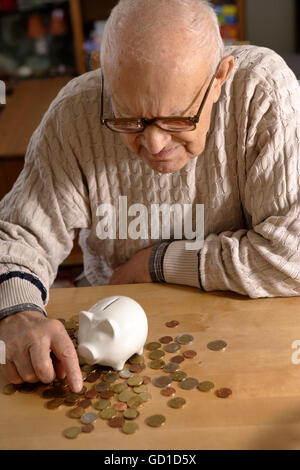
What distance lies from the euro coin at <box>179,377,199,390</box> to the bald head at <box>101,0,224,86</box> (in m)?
0.54

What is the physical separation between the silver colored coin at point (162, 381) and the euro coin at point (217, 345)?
11cm

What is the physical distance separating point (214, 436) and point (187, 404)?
0.08m

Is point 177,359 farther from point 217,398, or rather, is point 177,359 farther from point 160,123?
point 160,123

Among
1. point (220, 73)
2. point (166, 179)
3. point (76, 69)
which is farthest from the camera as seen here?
point (76, 69)

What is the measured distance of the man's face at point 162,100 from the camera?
3.40 ft

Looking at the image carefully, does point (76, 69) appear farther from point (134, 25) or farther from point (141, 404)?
point (141, 404)

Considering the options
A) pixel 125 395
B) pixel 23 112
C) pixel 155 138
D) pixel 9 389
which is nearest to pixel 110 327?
pixel 125 395

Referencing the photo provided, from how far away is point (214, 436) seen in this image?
0.88 metres

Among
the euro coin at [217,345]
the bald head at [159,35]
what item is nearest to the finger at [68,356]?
the euro coin at [217,345]

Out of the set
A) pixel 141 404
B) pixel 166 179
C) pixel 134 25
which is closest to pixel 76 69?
pixel 166 179

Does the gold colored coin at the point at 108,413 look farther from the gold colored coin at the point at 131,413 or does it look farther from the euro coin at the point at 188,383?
the euro coin at the point at 188,383

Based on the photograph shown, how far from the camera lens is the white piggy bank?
100 centimetres

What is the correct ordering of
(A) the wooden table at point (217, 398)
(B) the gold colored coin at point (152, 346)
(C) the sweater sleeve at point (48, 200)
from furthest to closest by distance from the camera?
(C) the sweater sleeve at point (48, 200) < (B) the gold colored coin at point (152, 346) < (A) the wooden table at point (217, 398)

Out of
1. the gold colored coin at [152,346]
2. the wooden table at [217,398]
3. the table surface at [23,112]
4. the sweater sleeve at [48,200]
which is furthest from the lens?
the table surface at [23,112]
